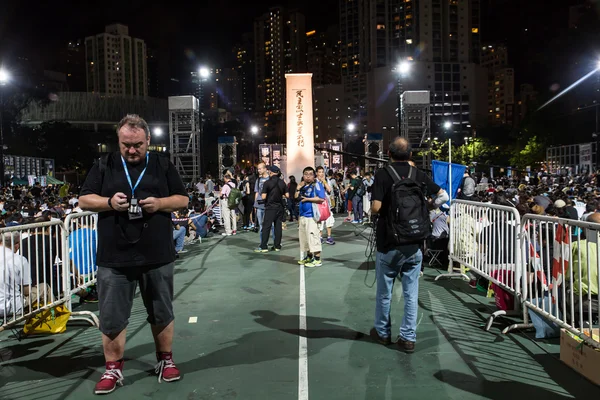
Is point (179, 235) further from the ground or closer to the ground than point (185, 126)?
closer to the ground

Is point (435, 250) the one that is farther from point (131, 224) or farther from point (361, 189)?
point (361, 189)

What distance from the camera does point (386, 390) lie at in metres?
3.75

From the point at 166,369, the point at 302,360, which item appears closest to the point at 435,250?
the point at 302,360

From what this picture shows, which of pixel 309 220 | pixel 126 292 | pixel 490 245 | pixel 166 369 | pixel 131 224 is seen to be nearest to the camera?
pixel 131 224

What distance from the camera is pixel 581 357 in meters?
3.97

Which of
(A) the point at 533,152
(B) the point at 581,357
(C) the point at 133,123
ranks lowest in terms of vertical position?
(B) the point at 581,357

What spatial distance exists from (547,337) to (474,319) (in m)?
0.88

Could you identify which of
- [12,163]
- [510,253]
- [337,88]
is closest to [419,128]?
[510,253]

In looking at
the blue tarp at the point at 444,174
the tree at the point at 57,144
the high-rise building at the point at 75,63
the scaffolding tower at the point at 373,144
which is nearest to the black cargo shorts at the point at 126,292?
the blue tarp at the point at 444,174

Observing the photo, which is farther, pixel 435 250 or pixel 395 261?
pixel 435 250

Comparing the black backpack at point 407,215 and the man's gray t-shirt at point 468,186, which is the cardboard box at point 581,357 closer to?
the black backpack at point 407,215

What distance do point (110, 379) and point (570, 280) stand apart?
400cm

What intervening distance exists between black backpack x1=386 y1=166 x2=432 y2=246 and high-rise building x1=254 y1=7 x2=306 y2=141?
569 ft

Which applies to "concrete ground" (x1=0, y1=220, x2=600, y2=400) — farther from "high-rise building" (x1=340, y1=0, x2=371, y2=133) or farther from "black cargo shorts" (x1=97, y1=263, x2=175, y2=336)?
"high-rise building" (x1=340, y1=0, x2=371, y2=133)
